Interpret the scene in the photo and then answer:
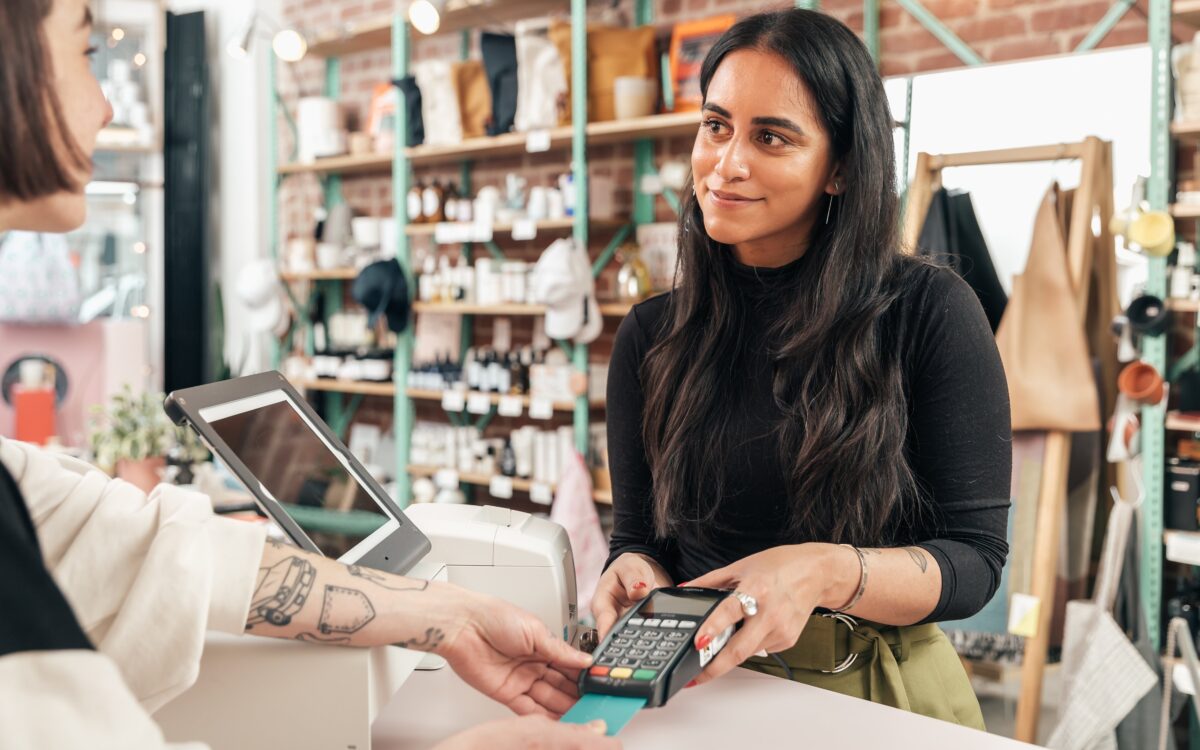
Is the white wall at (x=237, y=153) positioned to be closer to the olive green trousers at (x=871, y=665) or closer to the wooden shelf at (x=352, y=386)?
the wooden shelf at (x=352, y=386)

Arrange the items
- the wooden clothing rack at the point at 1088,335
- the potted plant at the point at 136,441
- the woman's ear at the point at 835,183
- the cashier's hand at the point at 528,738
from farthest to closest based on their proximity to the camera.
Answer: the potted plant at the point at 136,441 → the wooden clothing rack at the point at 1088,335 → the woman's ear at the point at 835,183 → the cashier's hand at the point at 528,738

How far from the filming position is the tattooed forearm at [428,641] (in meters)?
1.06

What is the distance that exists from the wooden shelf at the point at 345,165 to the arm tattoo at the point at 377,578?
3.85 m

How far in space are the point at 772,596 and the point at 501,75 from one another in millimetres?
3455

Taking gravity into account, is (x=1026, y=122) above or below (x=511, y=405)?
above

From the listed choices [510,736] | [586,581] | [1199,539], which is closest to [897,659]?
[510,736]

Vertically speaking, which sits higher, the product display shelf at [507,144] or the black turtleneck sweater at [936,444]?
the product display shelf at [507,144]

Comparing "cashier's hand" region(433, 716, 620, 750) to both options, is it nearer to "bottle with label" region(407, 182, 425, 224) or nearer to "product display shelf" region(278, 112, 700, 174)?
"product display shelf" region(278, 112, 700, 174)

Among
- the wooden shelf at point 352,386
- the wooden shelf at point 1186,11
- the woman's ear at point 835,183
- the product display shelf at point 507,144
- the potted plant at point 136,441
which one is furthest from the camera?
the wooden shelf at point 352,386

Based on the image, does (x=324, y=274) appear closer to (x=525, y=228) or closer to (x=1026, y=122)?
(x=525, y=228)

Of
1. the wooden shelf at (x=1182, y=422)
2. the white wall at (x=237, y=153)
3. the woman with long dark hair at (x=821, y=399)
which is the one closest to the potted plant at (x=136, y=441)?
the white wall at (x=237, y=153)

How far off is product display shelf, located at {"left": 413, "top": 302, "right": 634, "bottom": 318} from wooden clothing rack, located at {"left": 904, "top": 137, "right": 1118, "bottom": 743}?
63.2 inches

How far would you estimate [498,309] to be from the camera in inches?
169

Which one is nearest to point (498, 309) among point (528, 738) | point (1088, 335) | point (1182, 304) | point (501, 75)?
point (501, 75)
